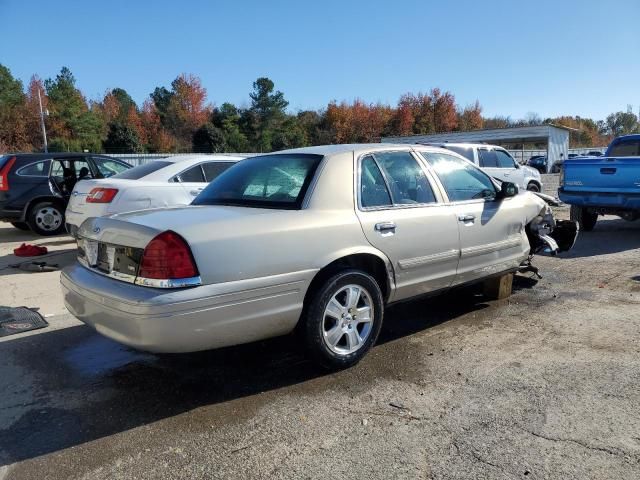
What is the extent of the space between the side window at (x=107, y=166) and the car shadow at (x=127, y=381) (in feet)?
22.6

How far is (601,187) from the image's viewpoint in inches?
366

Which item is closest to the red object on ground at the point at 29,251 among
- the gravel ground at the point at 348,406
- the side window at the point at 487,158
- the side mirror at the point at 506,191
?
the gravel ground at the point at 348,406

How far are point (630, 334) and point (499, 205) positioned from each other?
1.54m

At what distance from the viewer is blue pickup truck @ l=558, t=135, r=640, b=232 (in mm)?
8859

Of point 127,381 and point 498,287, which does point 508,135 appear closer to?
point 498,287

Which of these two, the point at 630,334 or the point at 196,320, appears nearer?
the point at 196,320

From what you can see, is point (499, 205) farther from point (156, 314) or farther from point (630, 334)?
point (156, 314)

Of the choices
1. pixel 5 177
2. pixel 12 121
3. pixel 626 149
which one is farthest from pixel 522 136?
pixel 12 121

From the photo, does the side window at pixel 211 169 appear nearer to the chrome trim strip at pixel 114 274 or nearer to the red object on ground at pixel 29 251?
the red object on ground at pixel 29 251

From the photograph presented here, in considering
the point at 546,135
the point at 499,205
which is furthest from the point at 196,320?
the point at 546,135

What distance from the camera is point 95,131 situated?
5759 cm

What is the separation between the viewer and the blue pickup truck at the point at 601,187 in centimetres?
886

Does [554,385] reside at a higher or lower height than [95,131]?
lower

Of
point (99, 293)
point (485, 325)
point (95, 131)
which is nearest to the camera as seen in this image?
point (99, 293)
